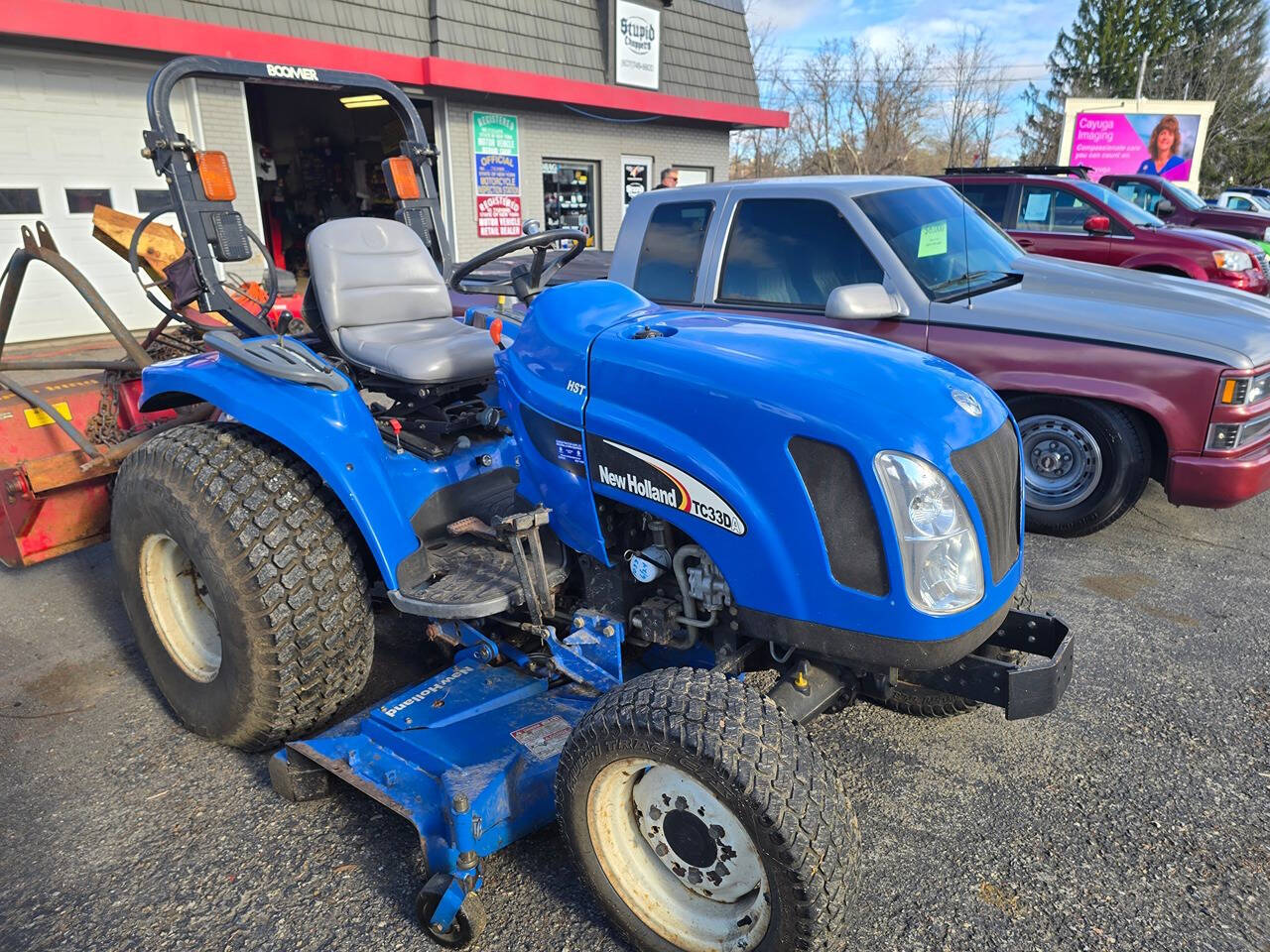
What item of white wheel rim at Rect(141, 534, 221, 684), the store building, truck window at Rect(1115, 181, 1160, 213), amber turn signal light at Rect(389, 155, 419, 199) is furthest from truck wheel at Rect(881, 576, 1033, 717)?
truck window at Rect(1115, 181, 1160, 213)

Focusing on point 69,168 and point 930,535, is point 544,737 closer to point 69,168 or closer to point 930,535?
point 930,535

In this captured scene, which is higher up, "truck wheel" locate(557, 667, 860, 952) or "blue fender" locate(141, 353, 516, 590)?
"blue fender" locate(141, 353, 516, 590)

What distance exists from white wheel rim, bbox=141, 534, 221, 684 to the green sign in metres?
9.37

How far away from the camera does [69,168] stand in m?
8.38

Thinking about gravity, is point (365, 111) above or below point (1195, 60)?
below

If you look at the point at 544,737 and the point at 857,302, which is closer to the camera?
the point at 544,737

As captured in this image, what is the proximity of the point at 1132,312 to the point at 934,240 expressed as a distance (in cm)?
103

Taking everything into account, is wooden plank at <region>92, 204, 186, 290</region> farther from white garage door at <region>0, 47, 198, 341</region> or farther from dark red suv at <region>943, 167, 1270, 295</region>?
dark red suv at <region>943, 167, 1270, 295</region>

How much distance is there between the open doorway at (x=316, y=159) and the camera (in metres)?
13.2

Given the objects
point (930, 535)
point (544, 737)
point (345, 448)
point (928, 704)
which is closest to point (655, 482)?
point (930, 535)

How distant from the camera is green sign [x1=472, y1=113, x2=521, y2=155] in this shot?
1127cm

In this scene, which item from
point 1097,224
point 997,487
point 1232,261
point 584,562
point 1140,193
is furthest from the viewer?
point 1140,193

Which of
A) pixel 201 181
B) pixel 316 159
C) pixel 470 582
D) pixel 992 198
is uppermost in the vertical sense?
pixel 316 159

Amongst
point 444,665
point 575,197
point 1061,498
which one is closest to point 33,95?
point 575,197
